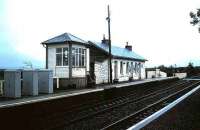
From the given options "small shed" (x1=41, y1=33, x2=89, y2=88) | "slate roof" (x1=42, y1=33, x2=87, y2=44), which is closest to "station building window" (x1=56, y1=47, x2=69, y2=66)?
"small shed" (x1=41, y1=33, x2=89, y2=88)

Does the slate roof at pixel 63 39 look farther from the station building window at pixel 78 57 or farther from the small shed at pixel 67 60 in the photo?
the station building window at pixel 78 57

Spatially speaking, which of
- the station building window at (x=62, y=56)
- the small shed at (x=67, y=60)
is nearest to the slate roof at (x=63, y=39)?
the small shed at (x=67, y=60)

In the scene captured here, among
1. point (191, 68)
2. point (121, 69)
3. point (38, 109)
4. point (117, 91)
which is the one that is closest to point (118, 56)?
point (121, 69)

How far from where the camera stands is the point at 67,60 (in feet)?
112

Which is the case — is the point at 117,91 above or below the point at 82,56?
below

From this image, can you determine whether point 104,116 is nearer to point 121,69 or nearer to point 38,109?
point 38,109

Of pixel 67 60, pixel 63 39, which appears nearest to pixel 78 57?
pixel 67 60

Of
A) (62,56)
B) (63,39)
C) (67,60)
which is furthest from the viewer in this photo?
(63,39)

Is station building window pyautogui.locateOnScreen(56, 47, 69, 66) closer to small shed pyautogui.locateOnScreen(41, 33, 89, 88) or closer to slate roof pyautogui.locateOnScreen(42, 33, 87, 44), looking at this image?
small shed pyautogui.locateOnScreen(41, 33, 89, 88)

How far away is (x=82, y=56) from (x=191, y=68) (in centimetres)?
5315

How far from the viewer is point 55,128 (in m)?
11.6

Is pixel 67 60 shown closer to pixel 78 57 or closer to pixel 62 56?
pixel 62 56

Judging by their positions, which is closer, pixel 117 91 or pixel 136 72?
pixel 117 91

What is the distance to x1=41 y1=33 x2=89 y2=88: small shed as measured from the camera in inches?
1320
